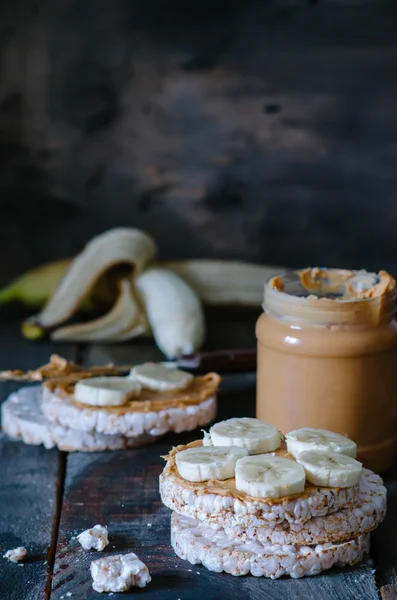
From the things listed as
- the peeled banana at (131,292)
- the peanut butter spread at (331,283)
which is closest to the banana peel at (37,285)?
the peeled banana at (131,292)

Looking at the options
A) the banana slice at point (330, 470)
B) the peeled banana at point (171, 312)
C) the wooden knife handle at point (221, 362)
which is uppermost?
the banana slice at point (330, 470)

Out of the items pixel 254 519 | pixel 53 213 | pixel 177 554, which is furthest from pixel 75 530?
pixel 53 213

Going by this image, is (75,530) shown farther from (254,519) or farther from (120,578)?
(254,519)

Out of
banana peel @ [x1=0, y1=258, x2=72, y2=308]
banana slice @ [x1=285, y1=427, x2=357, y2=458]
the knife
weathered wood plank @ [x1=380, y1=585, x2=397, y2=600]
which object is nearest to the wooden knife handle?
the knife

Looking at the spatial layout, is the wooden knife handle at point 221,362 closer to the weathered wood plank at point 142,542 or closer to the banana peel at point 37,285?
the weathered wood plank at point 142,542

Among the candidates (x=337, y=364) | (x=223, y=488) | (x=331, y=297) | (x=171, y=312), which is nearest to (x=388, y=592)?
(x=223, y=488)

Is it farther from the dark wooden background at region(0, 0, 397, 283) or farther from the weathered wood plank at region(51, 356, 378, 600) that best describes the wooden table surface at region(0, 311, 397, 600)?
the dark wooden background at region(0, 0, 397, 283)

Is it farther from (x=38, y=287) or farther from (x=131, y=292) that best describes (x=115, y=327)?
(x=38, y=287)
